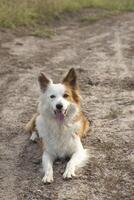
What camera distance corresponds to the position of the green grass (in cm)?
1597

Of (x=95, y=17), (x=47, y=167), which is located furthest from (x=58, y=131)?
(x=95, y=17)

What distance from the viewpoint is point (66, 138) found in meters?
6.70

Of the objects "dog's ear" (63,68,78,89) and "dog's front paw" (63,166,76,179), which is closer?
"dog's front paw" (63,166,76,179)

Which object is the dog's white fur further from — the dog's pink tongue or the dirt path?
the dirt path

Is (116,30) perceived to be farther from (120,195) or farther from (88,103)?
(120,195)

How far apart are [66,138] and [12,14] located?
1027 cm

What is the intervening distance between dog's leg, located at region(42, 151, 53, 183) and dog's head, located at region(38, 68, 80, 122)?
1.62 feet

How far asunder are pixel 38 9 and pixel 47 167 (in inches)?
470

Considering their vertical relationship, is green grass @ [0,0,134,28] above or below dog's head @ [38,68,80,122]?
above

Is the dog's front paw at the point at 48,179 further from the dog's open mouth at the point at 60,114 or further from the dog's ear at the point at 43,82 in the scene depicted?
the dog's ear at the point at 43,82

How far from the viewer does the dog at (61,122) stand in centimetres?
650

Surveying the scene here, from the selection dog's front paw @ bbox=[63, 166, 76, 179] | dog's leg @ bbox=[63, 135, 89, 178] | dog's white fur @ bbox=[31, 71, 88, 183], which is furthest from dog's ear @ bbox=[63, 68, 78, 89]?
dog's front paw @ bbox=[63, 166, 76, 179]

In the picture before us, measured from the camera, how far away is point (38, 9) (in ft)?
57.6

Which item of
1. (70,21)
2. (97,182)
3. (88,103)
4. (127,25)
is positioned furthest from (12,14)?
(97,182)
